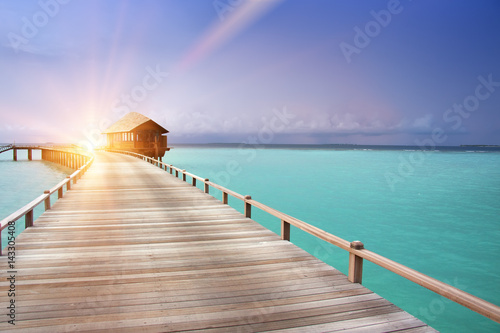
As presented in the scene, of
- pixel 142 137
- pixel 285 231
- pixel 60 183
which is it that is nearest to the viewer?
pixel 285 231

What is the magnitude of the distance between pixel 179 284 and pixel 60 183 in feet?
28.7

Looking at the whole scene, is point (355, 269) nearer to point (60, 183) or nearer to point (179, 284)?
point (179, 284)

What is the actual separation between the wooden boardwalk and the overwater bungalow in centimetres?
4711

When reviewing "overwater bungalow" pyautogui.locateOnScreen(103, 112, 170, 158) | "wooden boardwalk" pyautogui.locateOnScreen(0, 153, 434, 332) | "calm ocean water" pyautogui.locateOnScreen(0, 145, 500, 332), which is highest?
"overwater bungalow" pyautogui.locateOnScreen(103, 112, 170, 158)

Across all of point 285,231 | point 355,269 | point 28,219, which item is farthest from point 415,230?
point 28,219

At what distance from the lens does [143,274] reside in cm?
514

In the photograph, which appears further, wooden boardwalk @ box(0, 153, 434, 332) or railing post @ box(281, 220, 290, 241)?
railing post @ box(281, 220, 290, 241)

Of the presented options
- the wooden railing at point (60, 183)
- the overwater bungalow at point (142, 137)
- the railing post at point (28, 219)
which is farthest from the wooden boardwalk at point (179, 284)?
the overwater bungalow at point (142, 137)

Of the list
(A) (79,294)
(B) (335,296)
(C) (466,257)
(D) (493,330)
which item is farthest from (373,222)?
(A) (79,294)

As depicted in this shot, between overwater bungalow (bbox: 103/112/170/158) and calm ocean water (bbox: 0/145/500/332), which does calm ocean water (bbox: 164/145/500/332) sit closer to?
calm ocean water (bbox: 0/145/500/332)

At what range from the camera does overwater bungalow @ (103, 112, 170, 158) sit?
53531 millimetres

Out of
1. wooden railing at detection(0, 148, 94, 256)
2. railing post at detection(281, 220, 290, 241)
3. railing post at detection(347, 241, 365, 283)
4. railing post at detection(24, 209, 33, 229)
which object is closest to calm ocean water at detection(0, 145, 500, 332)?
railing post at detection(281, 220, 290, 241)

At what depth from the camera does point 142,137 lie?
5397 cm

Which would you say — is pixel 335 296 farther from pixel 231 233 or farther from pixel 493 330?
pixel 493 330
